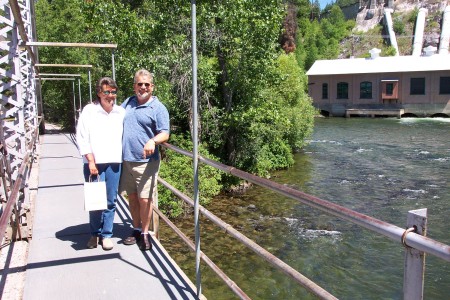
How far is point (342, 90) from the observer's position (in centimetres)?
4909

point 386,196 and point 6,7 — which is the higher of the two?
point 6,7

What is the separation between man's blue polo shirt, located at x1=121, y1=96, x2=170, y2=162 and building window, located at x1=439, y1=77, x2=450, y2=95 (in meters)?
46.0

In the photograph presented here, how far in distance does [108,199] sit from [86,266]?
684 millimetres

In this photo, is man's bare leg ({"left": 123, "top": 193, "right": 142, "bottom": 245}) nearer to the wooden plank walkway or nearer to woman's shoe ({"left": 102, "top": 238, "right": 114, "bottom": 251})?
the wooden plank walkway

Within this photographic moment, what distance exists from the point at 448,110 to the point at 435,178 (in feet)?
98.5

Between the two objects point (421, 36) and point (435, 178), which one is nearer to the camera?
point (435, 178)

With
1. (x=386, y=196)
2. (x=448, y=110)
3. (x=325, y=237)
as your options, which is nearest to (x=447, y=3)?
(x=448, y=110)

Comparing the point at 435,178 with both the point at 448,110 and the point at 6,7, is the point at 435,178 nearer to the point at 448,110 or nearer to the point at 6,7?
the point at 6,7

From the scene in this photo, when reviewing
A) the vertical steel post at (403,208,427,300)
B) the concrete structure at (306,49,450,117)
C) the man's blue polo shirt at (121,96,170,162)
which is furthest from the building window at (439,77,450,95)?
the vertical steel post at (403,208,427,300)

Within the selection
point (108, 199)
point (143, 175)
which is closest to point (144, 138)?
point (143, 175)

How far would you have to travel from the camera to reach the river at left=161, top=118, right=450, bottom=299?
28.5 feet

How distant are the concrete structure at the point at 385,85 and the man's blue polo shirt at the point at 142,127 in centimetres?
4461

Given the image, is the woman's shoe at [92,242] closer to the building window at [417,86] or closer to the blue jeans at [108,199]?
the blue jeans at [108,199]

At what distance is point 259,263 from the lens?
961cm
